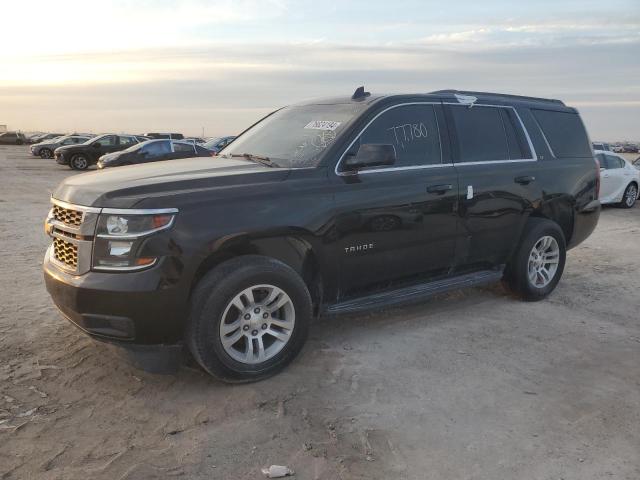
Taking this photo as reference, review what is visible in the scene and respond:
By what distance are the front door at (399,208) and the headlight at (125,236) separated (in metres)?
1.31

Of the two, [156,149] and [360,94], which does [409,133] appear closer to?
[360,94]

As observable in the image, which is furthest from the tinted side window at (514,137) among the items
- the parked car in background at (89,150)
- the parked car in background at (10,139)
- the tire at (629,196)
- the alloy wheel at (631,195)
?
the parked car in background at (10,139)

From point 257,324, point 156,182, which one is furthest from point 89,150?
point 257,324

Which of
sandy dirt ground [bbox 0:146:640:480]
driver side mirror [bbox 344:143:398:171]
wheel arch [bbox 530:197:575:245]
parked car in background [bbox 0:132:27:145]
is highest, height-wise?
driver side mirror [bbox 344:143:398:171]

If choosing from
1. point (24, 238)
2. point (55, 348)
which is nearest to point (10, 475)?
point (55, 348)

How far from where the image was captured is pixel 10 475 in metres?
2.80

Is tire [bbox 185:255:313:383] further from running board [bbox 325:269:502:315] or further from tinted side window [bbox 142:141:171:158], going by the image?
tinted side window [bbox 142:141:171:158]

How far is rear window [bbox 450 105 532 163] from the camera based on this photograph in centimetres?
505

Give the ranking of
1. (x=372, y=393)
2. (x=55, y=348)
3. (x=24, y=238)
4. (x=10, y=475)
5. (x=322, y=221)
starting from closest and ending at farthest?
(x=10, y=475)
(x=372, y=393)
(x=322, y=221)
(x=55, y=348)
(x=24, y=238)

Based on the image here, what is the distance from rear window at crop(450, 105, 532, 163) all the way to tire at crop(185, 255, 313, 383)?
2090mm

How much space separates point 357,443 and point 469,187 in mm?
2616

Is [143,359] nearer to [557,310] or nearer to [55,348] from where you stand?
[55,348]

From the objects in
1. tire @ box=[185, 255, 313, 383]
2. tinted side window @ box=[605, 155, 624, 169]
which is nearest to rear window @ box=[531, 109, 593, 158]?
tire @ box=[185, 255, 313, 383]

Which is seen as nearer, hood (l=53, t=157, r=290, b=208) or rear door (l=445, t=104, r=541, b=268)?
hood (l=53, t=157, r=290, b=208)
